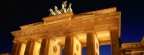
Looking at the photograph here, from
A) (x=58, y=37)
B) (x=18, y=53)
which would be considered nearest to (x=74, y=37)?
(x=58, y=37)

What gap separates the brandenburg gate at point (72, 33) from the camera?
24.7 metres

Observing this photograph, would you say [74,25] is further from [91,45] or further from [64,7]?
[64,7]

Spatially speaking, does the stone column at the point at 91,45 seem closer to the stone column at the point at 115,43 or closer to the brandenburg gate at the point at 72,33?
the brandenburg gate at the point at 72,33

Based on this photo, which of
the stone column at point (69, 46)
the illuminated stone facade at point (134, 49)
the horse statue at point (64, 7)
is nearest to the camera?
the stone column at point (69, 46)

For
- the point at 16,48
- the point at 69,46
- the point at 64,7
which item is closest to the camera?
the point at 69,46

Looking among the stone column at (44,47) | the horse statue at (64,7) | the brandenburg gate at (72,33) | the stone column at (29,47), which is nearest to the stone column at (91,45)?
the brandenburg gate at (72,33)

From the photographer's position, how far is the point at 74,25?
27.3 metres

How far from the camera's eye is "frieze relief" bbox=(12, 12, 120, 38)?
983 inches

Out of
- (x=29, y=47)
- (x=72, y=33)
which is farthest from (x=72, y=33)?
(x=29, y=47)

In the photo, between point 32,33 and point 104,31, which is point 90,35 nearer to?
point 104,31

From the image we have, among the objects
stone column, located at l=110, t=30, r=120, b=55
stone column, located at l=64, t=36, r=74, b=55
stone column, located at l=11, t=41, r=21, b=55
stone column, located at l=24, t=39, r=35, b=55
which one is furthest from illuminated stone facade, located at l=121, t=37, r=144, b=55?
stone column, located at l=11, t=41, r=21, b=55

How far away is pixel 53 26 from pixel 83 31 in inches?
222

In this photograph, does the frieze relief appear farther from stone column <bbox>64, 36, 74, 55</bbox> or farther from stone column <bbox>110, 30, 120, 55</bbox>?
stone column <bbox>64, 36, 74, 55</bbox>

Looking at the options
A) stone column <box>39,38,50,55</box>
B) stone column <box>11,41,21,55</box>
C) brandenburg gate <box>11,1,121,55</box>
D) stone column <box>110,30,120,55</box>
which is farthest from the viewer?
stone column <box>11,41,21,55</box>
